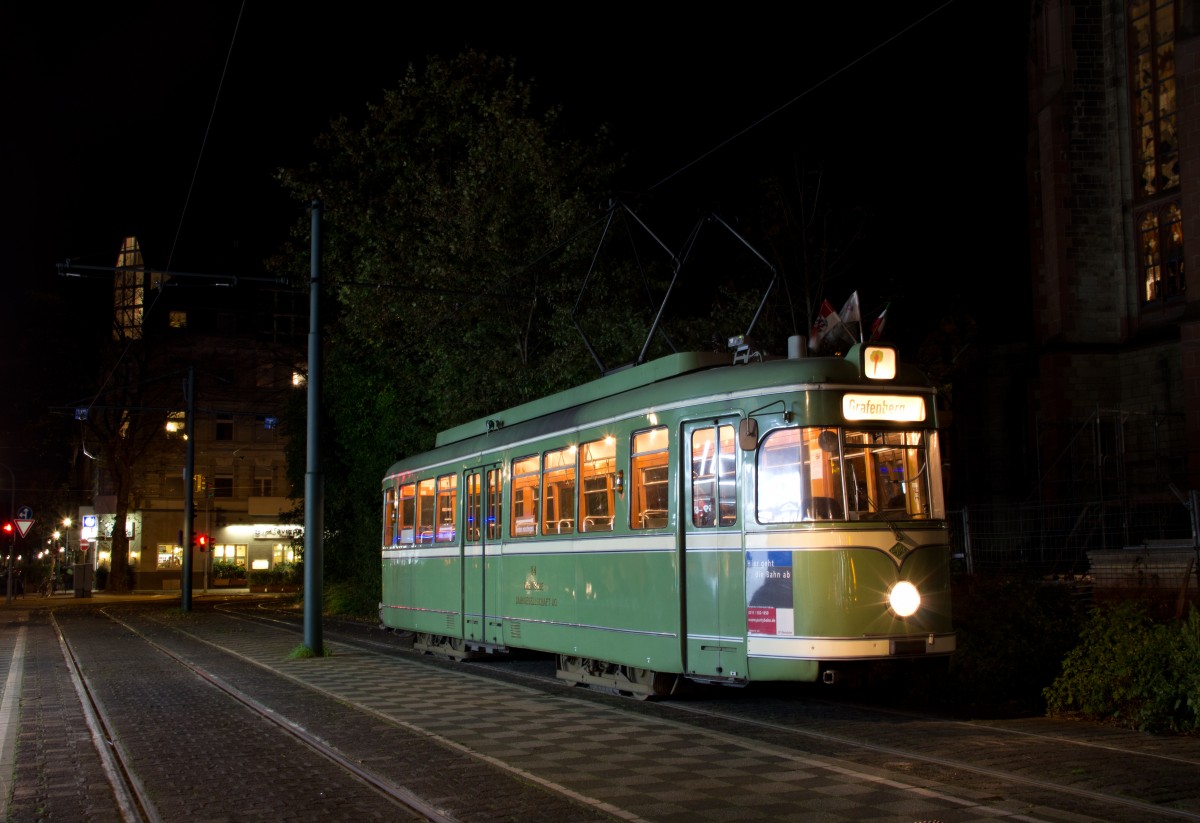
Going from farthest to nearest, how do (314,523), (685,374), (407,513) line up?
(407,513) < (314,523) < (685,374)

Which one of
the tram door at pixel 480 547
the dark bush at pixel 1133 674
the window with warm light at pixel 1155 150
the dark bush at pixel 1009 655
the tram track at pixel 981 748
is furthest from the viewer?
the window with warm light at pixel 1155 150

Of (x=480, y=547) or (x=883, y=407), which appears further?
(x=480, y=547)

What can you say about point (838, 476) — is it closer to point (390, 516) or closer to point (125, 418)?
point (390, 516)

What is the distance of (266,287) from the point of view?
194ft

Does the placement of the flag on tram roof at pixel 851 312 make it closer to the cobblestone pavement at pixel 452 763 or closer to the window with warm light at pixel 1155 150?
the cobblestone pavement at pixel 452 763

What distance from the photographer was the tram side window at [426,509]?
63.2 feet

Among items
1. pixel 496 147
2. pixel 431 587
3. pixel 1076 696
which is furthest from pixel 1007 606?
pixel 496 147

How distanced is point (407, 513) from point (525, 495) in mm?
5850

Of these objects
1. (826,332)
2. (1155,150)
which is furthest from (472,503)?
(1155,150)

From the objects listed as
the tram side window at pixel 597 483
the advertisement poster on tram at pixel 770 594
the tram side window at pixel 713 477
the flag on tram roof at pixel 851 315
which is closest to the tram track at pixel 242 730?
the advertisement poster on tram at pixel 770 594

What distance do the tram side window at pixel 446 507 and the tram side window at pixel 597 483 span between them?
4.74m

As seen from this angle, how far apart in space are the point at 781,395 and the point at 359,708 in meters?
5.40

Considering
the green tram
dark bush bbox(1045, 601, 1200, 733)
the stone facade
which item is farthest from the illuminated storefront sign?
the stone facade

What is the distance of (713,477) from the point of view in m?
11.4
